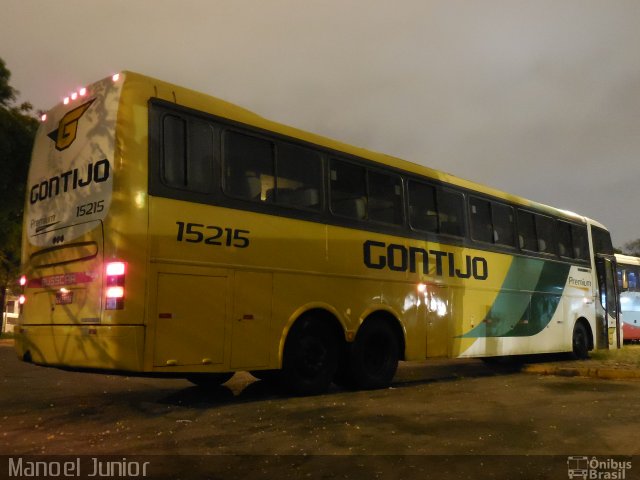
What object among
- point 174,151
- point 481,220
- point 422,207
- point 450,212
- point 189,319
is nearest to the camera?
point 189,319

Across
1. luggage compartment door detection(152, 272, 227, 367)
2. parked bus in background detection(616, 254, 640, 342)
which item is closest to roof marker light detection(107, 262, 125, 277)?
luggage compartment door detection(152, 272, 227, 367)

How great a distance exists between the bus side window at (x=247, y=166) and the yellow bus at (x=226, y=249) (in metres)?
0.02

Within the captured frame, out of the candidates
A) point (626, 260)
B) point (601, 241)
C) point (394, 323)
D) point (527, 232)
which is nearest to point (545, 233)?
point (527, 232)

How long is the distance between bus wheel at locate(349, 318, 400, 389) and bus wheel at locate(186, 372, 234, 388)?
6.02ft

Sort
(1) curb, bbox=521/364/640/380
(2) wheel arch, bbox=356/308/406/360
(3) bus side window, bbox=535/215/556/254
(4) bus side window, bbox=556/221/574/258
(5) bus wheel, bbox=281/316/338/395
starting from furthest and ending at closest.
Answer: (4) bus side window, bbox=556/221/574/258 < (3) bus side window, bbox=535/215/556/254 < (1) curb, bbox=521/364/640/380 < (2) wheel arch, bbox=356/308/406/360 < (5) bus wheel, bbox=281/316/338/395

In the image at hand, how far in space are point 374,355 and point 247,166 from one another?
352 centimetres

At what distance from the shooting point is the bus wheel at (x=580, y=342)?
14602mm

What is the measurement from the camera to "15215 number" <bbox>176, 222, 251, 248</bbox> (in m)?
6.88

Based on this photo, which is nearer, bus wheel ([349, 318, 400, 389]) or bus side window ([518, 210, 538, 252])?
bus wheel ([349, 318, 400, 389])

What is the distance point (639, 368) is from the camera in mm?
11062

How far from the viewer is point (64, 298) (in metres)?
7.06

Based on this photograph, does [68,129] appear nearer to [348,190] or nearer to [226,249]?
[226,249]

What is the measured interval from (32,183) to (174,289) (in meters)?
2.89

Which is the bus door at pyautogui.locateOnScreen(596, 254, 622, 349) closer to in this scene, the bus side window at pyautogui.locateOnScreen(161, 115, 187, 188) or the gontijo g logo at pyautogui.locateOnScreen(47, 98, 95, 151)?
the bus side window at pyautogui.locateOnScreen(161, 115, 187, 188)
